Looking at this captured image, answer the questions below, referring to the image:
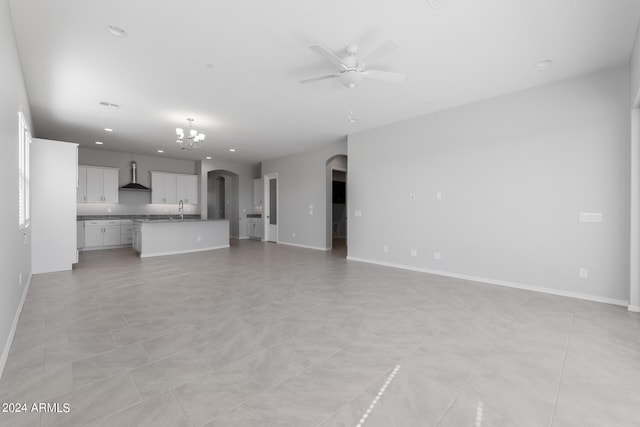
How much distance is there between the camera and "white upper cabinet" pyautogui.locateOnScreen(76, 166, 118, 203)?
783 cm

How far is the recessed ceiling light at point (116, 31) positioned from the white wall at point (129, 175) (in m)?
7.04

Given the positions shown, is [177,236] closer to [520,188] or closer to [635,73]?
[520,188]

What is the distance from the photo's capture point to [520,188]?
13.9 feet

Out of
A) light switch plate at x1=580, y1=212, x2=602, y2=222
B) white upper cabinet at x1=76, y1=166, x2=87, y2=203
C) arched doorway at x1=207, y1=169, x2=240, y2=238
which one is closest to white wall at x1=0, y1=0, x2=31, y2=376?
white upper cabinet at x1=76, y1=166, x2=87, y2=203

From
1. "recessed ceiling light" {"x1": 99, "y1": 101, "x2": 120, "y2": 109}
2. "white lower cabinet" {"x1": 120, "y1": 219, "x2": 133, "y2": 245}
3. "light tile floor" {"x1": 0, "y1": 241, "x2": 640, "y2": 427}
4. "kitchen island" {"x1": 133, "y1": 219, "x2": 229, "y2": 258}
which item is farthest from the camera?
"white lower cabinet" {"x1": 120, "y1": 219, "x2": 133, "y2": 245}

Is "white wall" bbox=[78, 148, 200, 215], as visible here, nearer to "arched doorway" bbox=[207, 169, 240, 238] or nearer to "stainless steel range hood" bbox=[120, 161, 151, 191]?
"stainless steel range hood" bbox=[120, 161, 151, 191]

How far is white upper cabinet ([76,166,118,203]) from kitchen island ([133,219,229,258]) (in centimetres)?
181

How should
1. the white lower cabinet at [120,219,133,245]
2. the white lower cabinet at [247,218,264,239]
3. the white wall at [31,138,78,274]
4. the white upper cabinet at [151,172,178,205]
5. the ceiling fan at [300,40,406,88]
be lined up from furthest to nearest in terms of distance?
the white lower cabinet at [247,218,264,239], the white upper cabinet at [151,172,178,205], the white lower cabinet at [120,219,133,245], the white wall at [31,138,78,274], the ceiling fan at [300,40,406,88]

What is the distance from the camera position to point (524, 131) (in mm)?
4191

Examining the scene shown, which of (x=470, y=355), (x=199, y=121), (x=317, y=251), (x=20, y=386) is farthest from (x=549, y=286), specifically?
(x=199, y=121)

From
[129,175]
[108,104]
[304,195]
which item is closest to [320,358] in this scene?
[108,104]

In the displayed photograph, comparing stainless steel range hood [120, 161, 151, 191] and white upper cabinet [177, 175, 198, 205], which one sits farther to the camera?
white upper cabinet [177, 175, 198, 205]

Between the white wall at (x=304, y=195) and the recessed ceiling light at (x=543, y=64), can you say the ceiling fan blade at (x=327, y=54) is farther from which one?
the white wall at (x=304, y=195)

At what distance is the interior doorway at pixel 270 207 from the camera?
10039mm
